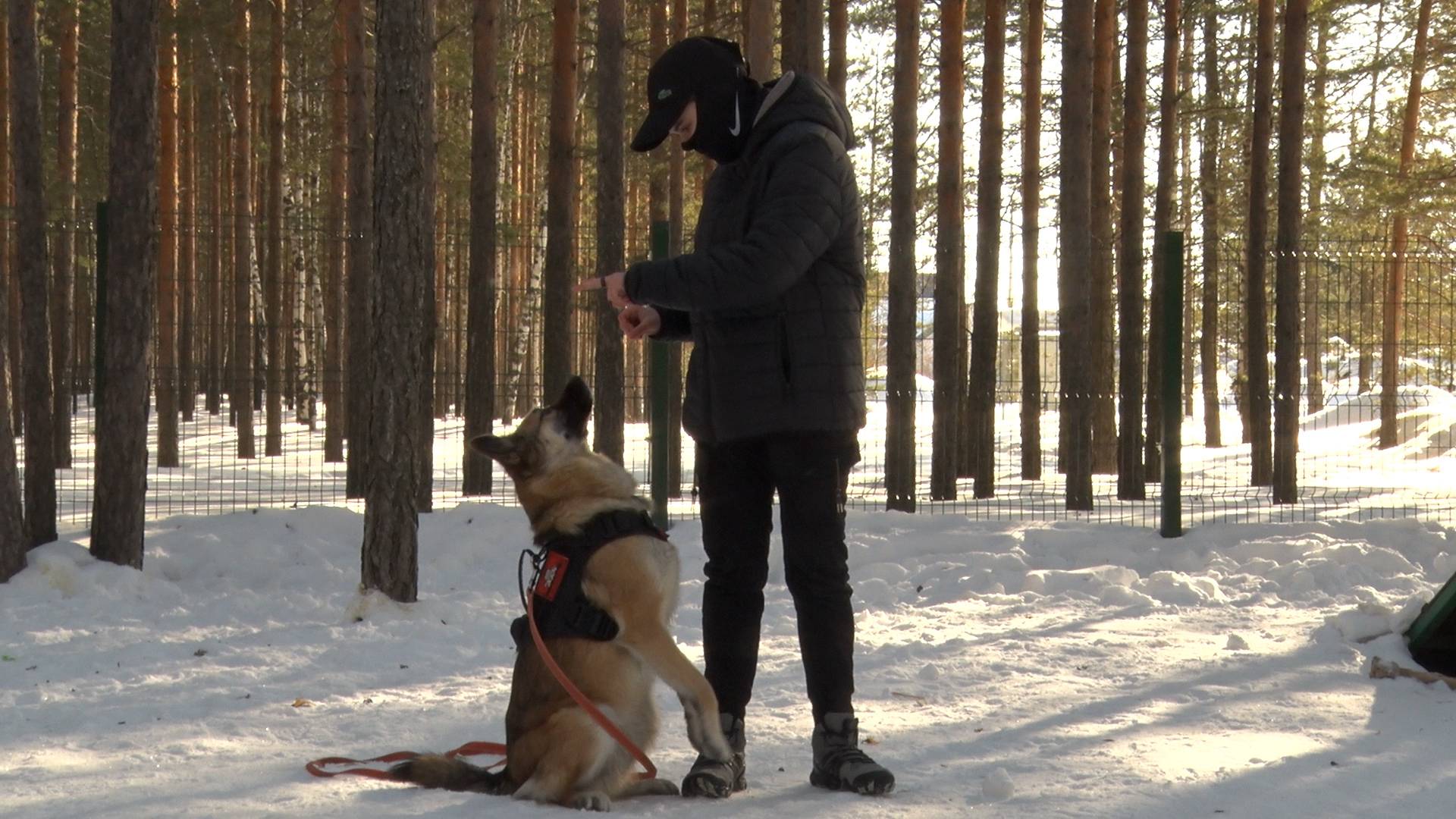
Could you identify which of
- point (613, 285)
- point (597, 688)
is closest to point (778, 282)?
point (613, 285)

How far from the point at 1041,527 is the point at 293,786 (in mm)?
7708

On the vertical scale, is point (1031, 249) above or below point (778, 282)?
above

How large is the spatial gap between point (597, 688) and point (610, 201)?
851 cm

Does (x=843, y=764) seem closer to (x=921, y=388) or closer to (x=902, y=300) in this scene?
(x=902, y=300)

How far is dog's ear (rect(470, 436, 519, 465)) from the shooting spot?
4.17 m

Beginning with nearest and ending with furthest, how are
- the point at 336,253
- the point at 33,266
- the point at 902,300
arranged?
the point at 33,266 < the point at 902,300 < the point at 336,253

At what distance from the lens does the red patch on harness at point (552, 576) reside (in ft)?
13.5

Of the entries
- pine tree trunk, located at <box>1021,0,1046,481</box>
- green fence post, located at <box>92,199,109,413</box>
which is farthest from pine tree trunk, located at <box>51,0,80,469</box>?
pine tree trunk, located at <box>1021,0,1046,481</box>

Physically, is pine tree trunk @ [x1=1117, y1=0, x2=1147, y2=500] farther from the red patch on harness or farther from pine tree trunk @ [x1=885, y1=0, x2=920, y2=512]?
the red patch on harness

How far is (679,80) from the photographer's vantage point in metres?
4.14

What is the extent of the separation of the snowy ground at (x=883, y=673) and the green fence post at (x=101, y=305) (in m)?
1.12

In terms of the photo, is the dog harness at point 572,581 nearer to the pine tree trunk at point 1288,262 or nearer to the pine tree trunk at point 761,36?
the pine tree trunk at point 761,36

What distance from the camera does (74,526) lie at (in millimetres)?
10586

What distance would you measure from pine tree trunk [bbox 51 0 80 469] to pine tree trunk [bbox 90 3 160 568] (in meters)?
7.00
